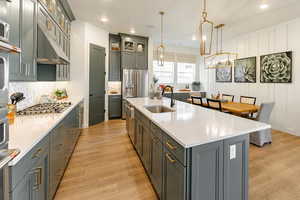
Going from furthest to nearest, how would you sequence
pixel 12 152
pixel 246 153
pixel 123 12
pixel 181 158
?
pixel 123 12
pixel 246 153
pixel 181 158
pixel 12 152

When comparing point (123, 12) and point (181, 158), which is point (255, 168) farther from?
point (123, 12)

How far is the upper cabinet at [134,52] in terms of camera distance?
17.7ft

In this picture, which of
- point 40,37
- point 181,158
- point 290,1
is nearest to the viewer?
point 181,158

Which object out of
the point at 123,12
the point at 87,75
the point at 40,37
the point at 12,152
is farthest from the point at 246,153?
the point at 87,75

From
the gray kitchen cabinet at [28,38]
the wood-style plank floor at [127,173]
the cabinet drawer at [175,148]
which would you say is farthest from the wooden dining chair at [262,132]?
the gray kitchen cabinet at [28,38]

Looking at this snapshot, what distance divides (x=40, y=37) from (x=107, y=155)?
2210mm

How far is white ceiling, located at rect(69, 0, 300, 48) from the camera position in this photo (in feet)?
10.5

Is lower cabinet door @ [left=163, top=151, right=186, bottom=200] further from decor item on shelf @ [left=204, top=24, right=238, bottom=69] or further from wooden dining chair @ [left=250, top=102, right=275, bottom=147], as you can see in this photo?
decor item on shelf @ [left=204, top=24, right=238, bottom=69]

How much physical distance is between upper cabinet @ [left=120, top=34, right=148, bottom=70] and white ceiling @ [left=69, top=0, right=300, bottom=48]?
26.3 inches

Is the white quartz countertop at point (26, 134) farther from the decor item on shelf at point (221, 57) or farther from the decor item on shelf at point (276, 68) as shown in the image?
the decor item on shelf at point (276, 68)

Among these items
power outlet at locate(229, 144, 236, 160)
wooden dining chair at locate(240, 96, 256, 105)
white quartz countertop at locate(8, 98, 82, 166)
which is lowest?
power outlet at locate(229, 144, 236, 160)

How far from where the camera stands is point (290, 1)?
2986 mm

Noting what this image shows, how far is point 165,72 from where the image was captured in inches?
286

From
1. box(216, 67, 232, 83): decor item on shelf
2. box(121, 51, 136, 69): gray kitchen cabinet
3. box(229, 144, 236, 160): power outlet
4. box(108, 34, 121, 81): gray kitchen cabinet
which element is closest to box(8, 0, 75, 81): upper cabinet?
box(229, 144, 236, 160): power outlet
